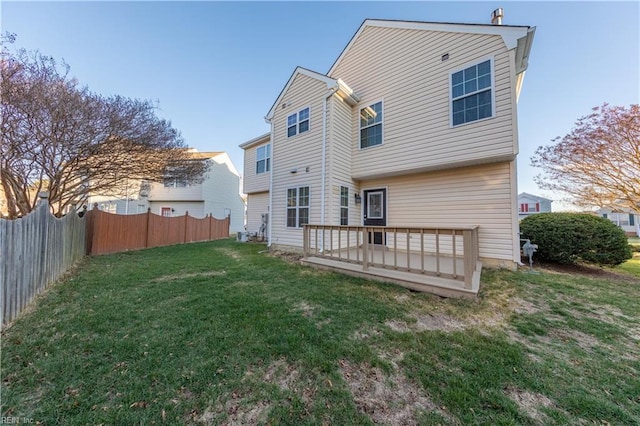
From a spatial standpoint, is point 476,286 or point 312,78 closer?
point 476,286

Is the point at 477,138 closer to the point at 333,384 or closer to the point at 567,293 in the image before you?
the point at 567,293

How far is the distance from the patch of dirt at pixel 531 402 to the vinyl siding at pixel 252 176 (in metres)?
11.0

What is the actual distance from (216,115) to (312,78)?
8.60 m

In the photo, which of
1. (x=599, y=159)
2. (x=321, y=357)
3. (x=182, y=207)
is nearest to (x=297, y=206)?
(x=321, y=357)

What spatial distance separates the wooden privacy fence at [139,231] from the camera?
27.3 feet

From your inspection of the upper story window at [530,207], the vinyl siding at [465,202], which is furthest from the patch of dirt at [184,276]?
the upper story window at [530,207]

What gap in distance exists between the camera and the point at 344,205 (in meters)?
8.21

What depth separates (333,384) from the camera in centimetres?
212

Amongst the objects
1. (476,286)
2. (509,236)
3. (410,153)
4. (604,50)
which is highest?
(604,50)

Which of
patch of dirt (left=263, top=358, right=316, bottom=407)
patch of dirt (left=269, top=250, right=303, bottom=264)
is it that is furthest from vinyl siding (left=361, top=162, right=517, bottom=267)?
patch of dirt (left=263, top=358, right=316, bottom=407)

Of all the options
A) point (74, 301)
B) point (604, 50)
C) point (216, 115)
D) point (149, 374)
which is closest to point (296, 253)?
point (74, 301)

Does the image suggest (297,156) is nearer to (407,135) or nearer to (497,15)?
(407,135)

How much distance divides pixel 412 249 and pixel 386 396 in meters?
6.07

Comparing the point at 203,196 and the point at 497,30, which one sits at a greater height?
the point at 497,30
